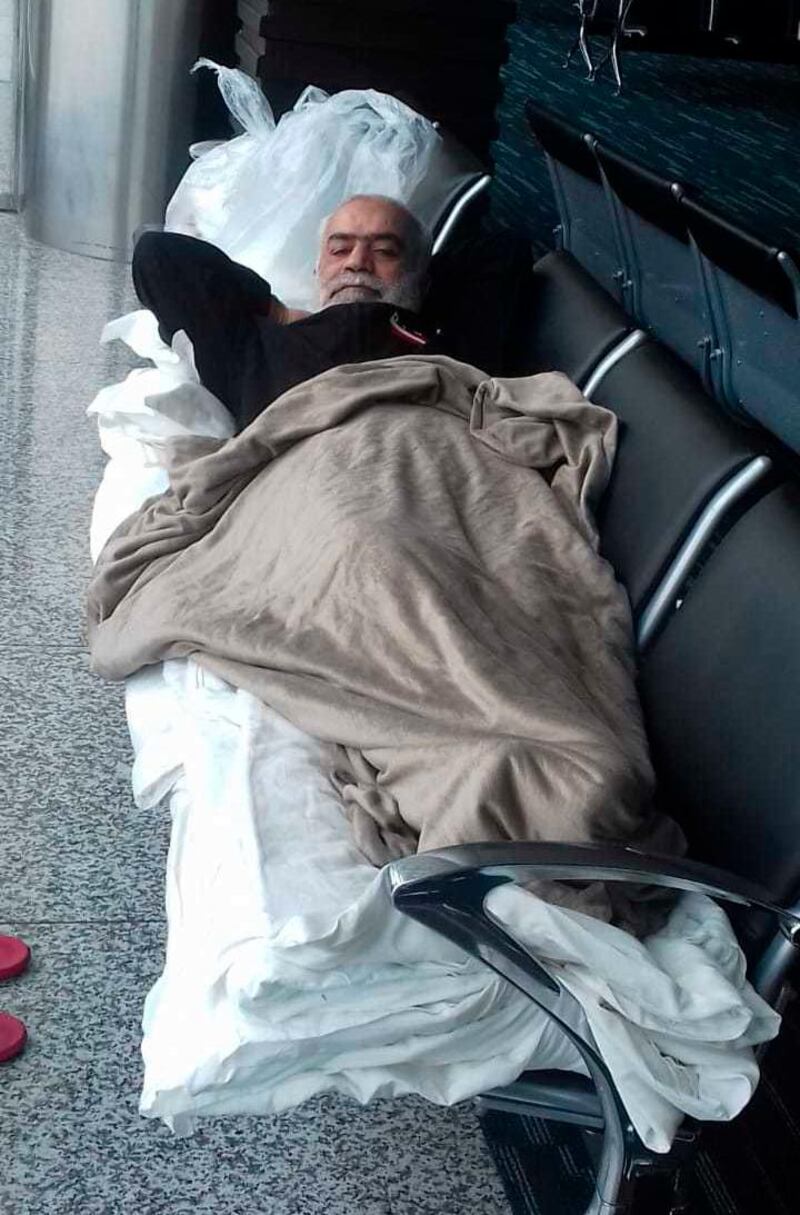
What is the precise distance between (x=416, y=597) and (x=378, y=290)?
115 cm

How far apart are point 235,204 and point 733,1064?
8.83 ft

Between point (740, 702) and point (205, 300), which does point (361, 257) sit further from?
point (740, 702)

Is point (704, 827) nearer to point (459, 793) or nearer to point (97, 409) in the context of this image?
point (459, 793)

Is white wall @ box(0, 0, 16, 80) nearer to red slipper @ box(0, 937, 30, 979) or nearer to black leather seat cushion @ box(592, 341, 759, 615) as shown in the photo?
black leather seat cushion @ box(592, 341, 759, 615)

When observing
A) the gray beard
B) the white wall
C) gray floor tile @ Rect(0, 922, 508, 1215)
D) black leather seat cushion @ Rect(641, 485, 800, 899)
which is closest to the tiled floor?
gray floor tile @ Rect(0, 922, 508, 1215)

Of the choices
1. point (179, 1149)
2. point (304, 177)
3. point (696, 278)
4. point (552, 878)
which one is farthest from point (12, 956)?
point (304, 177)

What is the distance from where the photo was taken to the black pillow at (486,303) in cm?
252

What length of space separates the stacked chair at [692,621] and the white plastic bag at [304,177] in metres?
0.85

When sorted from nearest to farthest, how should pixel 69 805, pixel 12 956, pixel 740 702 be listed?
pixel 740 702 → pixel 12 956 → pixel 69 805

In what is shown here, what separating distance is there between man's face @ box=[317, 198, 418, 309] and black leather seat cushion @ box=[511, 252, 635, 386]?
25cm

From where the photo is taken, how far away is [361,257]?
8.93 feet

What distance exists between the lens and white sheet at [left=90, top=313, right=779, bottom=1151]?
1.28m

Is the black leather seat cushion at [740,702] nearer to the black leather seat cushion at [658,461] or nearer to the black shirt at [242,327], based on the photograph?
the black leather seat cushion at [658,461]

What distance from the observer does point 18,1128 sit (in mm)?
1572
